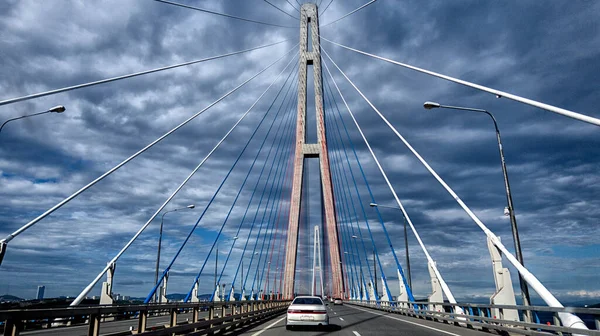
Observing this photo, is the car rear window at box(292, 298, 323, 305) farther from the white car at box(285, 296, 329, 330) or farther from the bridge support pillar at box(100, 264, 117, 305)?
the bridge support pillar at box(100, 264, 117, 305)

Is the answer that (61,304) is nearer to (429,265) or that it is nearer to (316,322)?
(316,322)

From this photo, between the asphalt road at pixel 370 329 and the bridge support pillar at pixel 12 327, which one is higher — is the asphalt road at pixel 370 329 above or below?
below

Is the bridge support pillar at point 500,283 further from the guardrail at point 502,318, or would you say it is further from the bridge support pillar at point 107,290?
the bridge support pillar at point 107,290

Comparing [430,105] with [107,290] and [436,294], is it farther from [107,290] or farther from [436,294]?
[107,290]

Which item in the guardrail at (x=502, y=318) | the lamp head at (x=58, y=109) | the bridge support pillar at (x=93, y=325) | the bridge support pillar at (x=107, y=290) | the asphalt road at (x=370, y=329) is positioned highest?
the lamp head at (x=58, y=109)

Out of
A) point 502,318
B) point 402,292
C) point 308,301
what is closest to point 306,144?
point 402,292

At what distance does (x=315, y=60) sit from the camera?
37.8 meters

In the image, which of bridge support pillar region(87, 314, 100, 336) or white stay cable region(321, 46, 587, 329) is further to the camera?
white stay cable region(321, 46, 587, 329)

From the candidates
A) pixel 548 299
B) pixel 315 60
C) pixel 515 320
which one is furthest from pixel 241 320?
pixel 315 60

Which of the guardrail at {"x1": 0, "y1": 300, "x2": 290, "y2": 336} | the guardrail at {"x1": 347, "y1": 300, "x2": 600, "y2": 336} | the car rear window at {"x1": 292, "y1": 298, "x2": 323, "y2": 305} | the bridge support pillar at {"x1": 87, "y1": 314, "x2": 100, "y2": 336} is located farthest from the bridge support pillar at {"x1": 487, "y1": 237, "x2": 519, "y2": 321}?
the bridge support pillar at {"x1": 87, "y1": 314, "x2": 100, "y2": 336}

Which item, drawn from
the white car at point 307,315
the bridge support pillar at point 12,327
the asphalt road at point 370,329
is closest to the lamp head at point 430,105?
the asphalt road at point 370,329

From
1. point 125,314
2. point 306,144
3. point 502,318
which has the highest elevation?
point 306,144

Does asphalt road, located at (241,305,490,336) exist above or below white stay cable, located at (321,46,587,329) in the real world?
below

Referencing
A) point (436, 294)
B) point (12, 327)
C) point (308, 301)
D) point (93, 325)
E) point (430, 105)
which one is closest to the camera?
point (12, 327)
